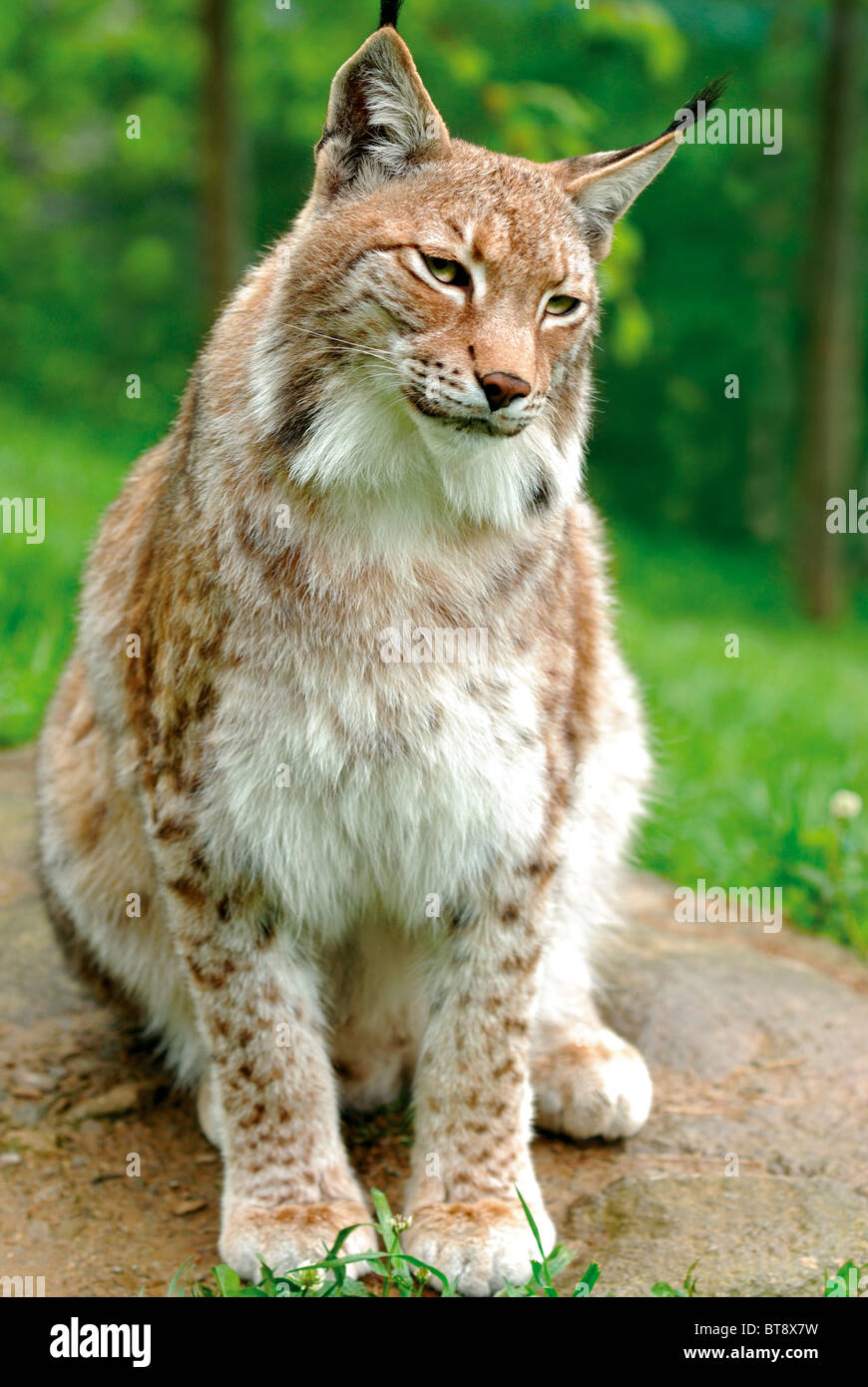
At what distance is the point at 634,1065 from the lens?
141 inches

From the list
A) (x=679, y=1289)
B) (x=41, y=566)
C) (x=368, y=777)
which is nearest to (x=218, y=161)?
(x=41, y=566)

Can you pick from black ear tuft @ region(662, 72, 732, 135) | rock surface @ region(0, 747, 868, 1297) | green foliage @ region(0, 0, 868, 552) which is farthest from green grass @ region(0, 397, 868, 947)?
green foliage @ region(0, 0, 868, 552)

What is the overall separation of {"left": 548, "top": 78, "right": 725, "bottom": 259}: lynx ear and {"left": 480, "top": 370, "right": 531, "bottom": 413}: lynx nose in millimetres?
641

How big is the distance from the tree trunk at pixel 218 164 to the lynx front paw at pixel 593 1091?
768 cm

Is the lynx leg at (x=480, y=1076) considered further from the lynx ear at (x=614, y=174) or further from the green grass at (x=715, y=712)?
the green grass at (x=715, y=712)

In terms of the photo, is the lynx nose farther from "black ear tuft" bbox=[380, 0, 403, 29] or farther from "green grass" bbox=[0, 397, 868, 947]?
"green grass" bbox=[0, 397, 868, 947]

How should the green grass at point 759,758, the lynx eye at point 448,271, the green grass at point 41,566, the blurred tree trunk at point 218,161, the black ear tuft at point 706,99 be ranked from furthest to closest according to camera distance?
the blurred tree trunk at point 218,161
the green grass at point 41,566
the green grass at point 759,758
the black ear tuft at point 706,99
the lynx eye at point 448,271

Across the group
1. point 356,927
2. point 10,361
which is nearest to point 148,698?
point 356,927

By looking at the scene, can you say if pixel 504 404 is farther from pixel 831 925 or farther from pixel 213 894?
pixel 831 925

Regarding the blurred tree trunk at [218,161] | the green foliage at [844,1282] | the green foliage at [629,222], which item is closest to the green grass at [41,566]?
the blurred tree trunk at [218,161]

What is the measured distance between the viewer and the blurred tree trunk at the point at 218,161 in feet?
33.4

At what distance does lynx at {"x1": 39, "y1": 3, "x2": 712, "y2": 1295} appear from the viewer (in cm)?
287

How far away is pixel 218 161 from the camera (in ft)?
34.2

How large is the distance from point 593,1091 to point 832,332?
1166 centimetres
